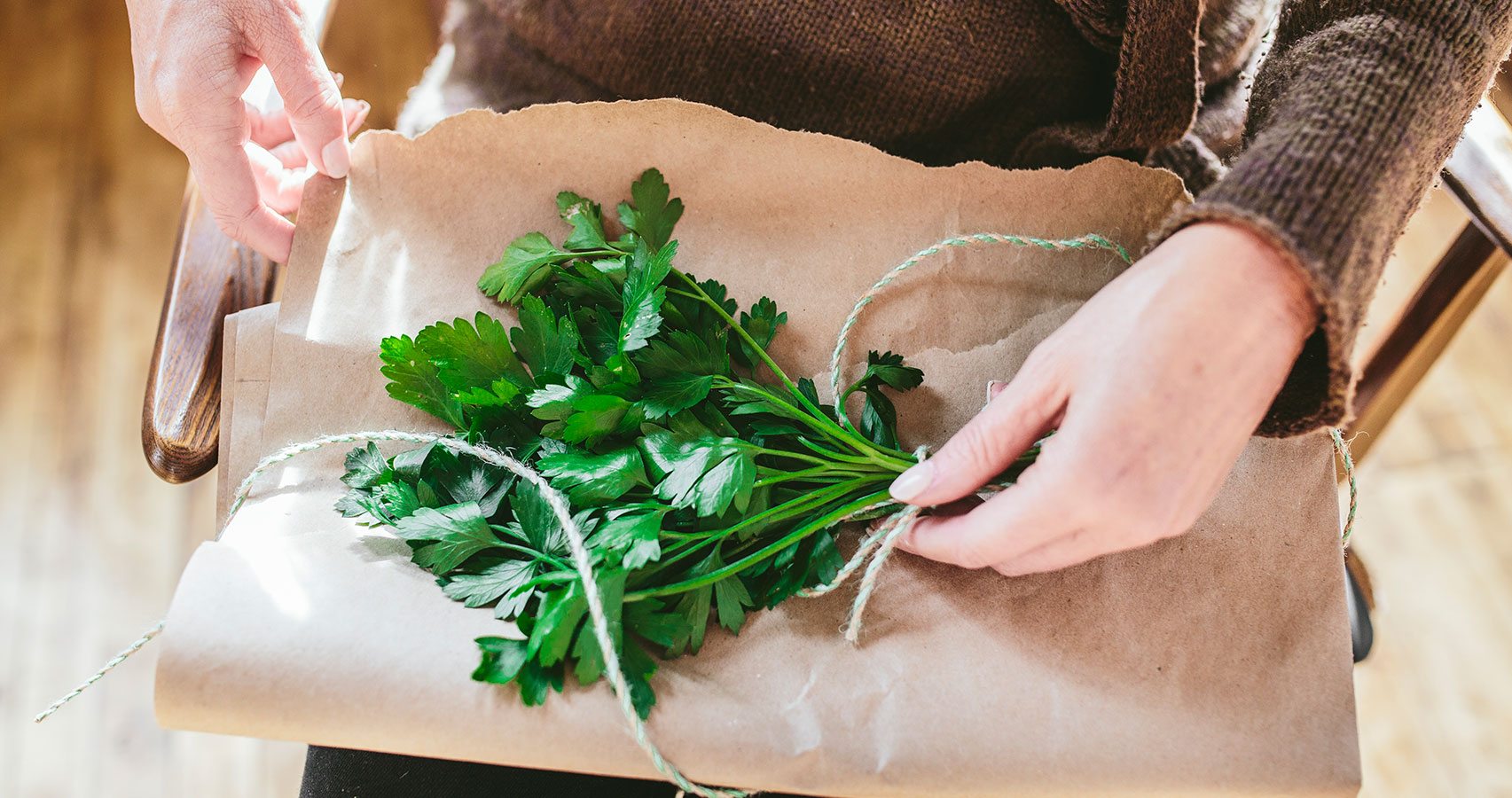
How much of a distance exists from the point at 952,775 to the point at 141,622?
54.6 inches

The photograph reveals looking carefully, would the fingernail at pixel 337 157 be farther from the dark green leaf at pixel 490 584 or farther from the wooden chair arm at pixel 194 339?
the dark green leaf at pixel 490 584

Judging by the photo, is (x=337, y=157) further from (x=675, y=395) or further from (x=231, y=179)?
(x=675, y=395)

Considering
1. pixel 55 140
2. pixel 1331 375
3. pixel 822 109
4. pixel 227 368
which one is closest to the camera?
pixel 1331 375

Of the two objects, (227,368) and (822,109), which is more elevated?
(822,109)

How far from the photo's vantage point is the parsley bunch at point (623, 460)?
645 mm

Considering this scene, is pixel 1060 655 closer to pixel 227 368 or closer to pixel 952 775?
pixel 952 775

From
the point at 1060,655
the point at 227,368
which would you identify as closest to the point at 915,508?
the point at 1060,655

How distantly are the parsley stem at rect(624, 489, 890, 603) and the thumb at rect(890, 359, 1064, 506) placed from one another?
0.09 ft

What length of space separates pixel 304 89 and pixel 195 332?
0.22 meters

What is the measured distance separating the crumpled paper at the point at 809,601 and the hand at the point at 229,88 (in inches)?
1.7

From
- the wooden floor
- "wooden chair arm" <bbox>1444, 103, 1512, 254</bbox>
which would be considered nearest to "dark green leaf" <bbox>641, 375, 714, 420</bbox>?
"wooden chair arm" <bbox>1444, 103, 1512, 254</bbox>

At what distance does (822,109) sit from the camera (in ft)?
2.85

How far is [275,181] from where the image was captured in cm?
87

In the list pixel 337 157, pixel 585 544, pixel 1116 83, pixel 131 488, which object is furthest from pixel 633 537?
pixel 131 488
